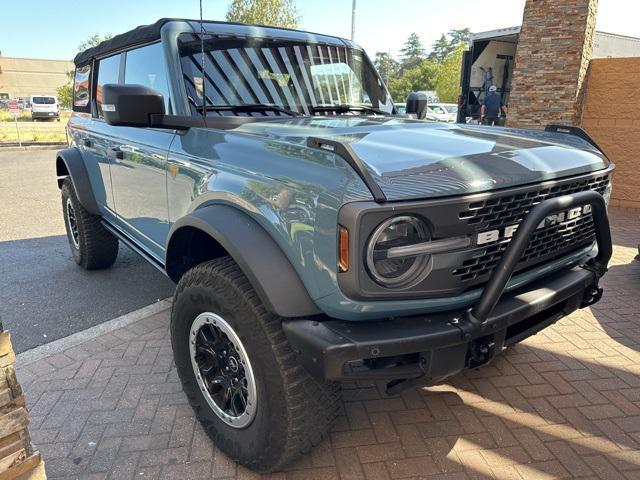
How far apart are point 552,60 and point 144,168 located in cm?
784

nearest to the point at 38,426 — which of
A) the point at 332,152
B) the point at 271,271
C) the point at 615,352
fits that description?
the point at 271,271

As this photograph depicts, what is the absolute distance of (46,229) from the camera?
651cm

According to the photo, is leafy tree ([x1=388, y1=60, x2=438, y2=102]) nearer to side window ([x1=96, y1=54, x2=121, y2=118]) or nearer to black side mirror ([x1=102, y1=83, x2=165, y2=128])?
side window ([x1=96, y1=54, x2=121, y2=118])

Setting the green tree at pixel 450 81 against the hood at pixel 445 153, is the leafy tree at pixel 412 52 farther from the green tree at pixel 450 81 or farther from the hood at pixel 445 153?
the hood at pixel 445 153

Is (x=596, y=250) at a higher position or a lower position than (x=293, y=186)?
lower

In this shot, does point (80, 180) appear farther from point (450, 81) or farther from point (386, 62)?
point (386, 62)

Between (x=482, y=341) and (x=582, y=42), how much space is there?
26.1ft

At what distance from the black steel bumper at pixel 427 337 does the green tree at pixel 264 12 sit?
83.2 feet

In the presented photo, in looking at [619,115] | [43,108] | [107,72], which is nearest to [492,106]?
[619,115]

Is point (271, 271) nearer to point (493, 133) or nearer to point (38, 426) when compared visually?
point (493, 133)

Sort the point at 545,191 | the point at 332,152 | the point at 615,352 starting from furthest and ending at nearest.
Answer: the point at 615,352 → the point at 545,191 → the point at 332,152

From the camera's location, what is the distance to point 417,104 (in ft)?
12.7

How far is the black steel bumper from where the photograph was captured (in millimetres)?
1599

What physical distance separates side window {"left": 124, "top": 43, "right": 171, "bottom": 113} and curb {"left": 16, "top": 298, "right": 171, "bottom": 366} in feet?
5.92
